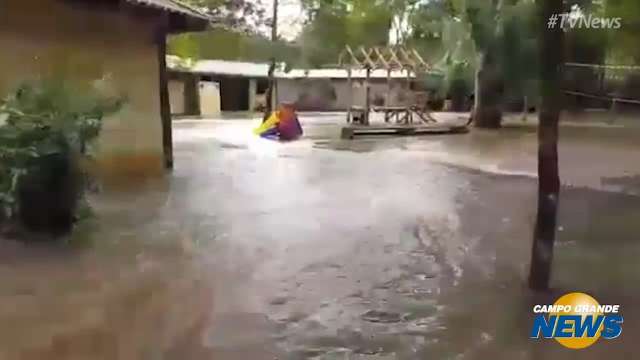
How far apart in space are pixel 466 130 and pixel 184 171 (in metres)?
8.75

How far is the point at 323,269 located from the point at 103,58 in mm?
4196

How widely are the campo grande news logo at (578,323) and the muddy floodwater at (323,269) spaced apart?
0.13 feet

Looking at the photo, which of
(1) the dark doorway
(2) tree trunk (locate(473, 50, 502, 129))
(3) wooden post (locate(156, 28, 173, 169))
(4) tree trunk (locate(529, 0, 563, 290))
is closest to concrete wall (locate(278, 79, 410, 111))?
(1) the dark doorway

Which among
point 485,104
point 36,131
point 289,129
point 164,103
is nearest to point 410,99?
point 485,104

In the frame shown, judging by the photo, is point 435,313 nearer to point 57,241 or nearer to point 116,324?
Answer: point 116,324

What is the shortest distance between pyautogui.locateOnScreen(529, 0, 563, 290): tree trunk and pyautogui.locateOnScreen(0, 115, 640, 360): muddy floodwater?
12 cm

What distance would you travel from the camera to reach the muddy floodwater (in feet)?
10.8

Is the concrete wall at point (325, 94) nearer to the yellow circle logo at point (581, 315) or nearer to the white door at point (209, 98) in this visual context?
the white door at point (209, 98)

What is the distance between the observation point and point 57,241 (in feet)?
17.4

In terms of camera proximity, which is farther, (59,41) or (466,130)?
(466,130)

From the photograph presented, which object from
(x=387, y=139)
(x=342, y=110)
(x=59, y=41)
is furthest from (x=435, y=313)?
(x=342, y=110)

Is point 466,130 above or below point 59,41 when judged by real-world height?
below

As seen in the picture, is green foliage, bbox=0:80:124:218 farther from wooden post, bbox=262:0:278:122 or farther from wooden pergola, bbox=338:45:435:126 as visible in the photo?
wooden pergola, bbox=338:45:435:126

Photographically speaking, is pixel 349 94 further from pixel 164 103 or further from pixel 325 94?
pixel 164 103
